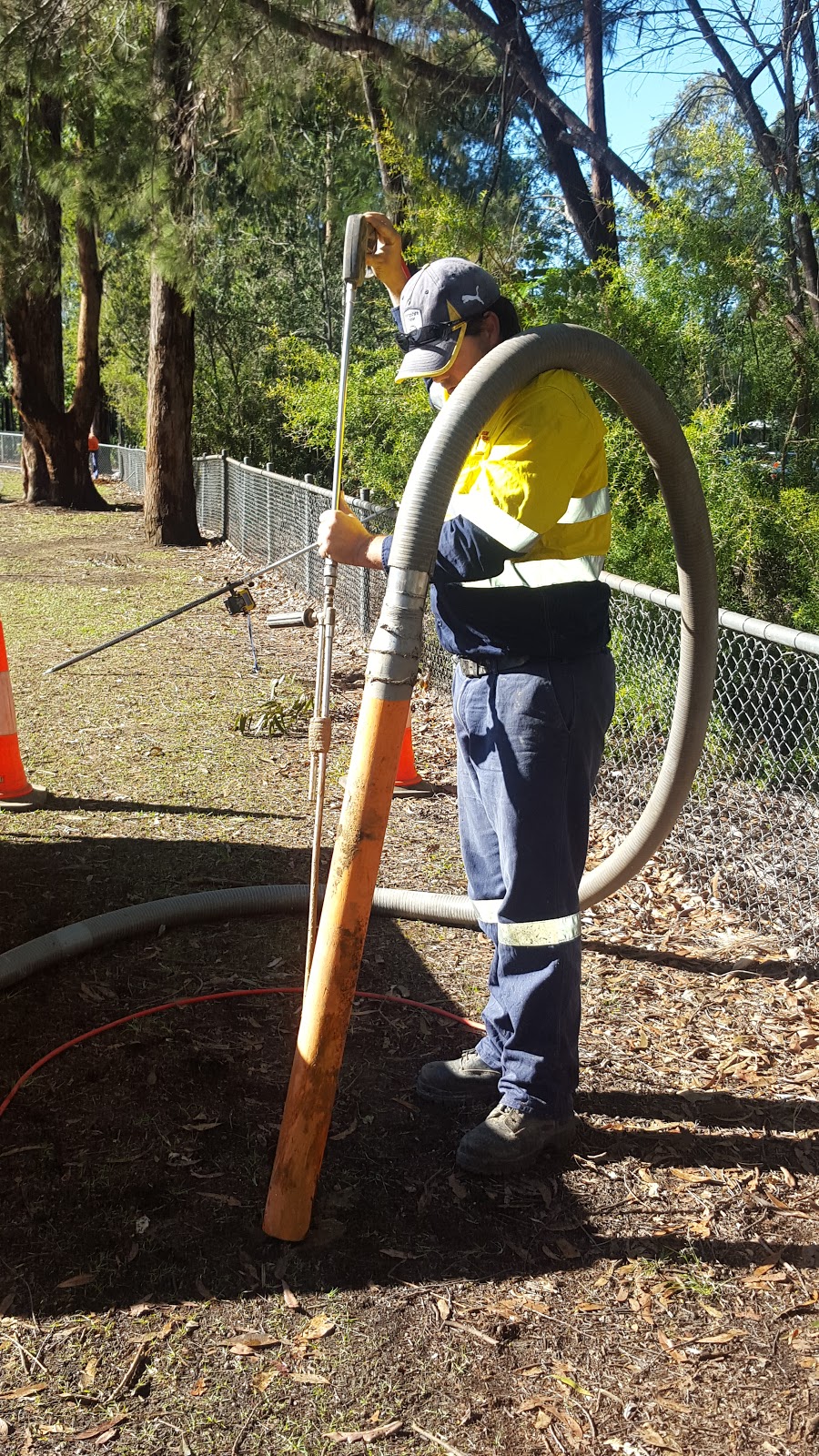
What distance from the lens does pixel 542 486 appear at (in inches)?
106

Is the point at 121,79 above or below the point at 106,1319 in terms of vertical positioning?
above

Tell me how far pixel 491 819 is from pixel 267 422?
20757mm

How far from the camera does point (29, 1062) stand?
11.3 ft

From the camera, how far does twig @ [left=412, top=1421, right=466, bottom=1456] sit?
7.23 feet

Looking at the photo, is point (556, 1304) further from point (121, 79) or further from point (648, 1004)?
point (121, 79)

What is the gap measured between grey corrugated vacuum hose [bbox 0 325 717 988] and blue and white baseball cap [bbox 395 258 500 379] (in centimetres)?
27

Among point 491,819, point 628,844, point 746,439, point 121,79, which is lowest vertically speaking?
point 628,844

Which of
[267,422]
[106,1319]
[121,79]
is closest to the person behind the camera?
[106,1319]

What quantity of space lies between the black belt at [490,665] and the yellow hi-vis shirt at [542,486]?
19 centimetres

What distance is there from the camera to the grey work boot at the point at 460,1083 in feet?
10.9

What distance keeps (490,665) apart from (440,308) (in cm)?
90

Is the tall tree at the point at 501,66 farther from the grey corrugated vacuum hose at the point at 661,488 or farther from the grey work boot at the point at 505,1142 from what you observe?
the grey work boot at the point at 505,1142

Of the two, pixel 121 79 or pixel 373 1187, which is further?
pixel 121 79

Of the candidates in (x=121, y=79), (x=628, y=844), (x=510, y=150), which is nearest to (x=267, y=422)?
(x=121, y=79)
